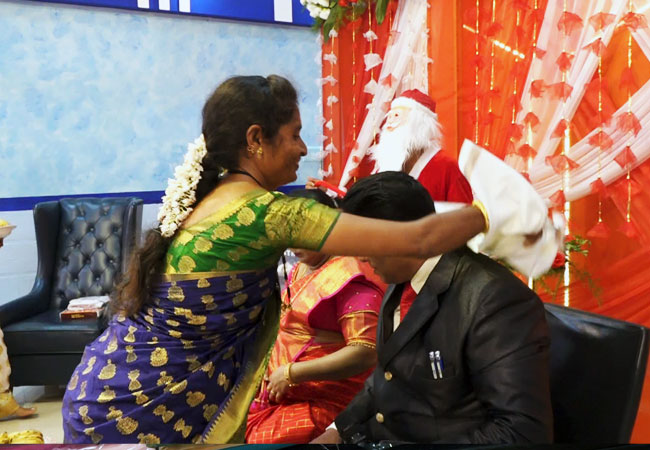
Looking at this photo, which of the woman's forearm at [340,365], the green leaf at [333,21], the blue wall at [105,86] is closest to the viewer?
the woman's forearm at [340,365]

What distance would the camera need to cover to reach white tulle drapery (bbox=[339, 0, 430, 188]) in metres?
4.45

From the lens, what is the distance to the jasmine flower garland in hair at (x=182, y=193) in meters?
1.51

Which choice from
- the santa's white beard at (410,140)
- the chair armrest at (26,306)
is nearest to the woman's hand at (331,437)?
the santa's white beard at (410,140)

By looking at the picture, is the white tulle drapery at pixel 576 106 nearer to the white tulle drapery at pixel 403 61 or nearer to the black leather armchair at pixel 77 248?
the white tulle drapery at pixel 403 61

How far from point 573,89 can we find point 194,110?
345 centimetres

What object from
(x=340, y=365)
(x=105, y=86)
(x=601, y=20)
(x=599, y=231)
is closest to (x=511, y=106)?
(x=601, y=20)

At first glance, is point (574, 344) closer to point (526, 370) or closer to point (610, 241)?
point (526, 370)

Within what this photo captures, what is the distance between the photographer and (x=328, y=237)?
129 centimetres

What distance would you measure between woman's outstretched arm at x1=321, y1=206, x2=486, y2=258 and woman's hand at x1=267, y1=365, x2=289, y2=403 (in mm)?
736

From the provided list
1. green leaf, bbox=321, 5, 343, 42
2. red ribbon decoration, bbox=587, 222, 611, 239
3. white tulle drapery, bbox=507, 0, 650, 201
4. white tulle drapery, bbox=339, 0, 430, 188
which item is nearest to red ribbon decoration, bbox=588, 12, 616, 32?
white tulle drapery, bbox=507, 0, 650, 201

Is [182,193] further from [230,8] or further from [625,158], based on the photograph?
[230,8]

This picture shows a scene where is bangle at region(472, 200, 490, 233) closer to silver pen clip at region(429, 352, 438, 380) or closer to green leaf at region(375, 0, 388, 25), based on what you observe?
silver pen clip at region(429, 352, 438, 380)

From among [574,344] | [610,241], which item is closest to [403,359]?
[574,344]

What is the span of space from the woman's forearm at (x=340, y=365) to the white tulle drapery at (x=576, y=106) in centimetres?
185
